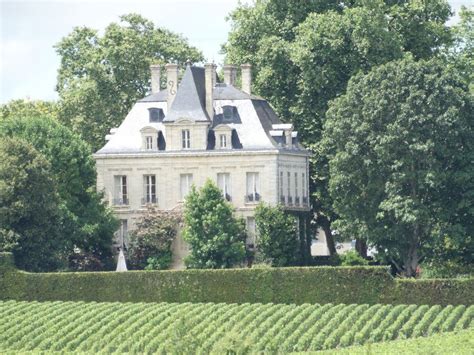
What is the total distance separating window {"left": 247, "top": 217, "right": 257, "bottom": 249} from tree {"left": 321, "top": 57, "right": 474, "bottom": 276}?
24.5 ft

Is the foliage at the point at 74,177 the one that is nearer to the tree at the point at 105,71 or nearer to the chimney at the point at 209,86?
the chimney at the point at 209,86

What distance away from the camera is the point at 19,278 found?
9238 cm

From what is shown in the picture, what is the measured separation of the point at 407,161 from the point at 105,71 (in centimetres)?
2745

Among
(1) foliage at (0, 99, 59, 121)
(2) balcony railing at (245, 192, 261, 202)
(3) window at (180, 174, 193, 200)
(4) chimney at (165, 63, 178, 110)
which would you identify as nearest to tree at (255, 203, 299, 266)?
(2) balcony railing at (245, 192, 261, 202)

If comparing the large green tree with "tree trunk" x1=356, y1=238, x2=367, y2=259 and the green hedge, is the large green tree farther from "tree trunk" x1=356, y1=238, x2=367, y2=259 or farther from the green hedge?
the green hedge

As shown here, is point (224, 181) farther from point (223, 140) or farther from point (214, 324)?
point (214, 324)

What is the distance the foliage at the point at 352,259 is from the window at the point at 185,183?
27.6 ft

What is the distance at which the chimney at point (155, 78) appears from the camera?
111 meters

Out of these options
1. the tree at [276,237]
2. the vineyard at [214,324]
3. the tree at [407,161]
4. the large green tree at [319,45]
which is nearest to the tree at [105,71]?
the large green tree at [319,45]

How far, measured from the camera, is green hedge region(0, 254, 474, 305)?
87250mm

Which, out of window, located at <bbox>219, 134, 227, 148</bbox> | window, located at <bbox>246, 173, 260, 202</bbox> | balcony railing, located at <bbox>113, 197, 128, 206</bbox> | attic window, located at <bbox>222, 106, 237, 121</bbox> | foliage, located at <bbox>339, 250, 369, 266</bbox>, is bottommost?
foliage, located at <bbox>339, 250, 369, 266</bbox>

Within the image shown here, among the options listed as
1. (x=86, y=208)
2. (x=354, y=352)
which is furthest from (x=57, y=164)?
(x=354, y=352)

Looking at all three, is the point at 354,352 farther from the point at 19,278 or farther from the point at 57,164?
the point at 57,164

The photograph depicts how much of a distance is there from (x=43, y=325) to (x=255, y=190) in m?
23.0
